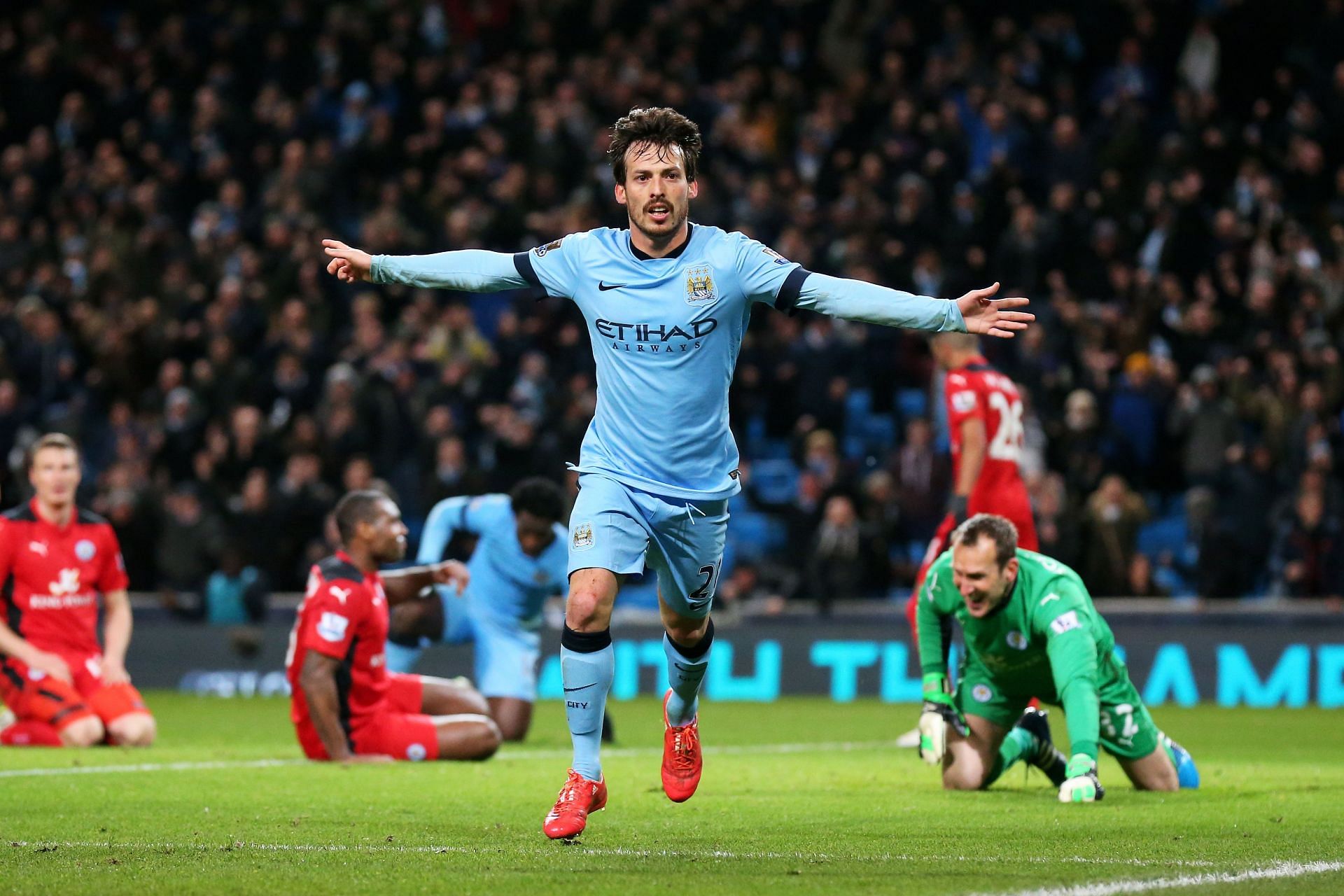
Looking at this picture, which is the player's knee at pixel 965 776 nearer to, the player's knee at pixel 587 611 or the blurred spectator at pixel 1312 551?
the player's knee at pixel 587 611

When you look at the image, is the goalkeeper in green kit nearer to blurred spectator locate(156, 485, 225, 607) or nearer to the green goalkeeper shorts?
the green goalkeeper shorts

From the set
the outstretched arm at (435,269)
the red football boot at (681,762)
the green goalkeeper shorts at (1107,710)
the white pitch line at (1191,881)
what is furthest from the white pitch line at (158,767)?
the white pitch line at (1191,881)

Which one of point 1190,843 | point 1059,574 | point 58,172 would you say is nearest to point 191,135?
point 58,172

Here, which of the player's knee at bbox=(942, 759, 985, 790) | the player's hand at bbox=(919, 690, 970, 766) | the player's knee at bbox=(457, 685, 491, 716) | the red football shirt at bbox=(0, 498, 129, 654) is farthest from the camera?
the red football shirt at bbox=(0, 498, 129, 654)

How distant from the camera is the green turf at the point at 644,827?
5.36 meters

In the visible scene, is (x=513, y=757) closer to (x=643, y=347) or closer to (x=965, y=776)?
(x=965, y=776)

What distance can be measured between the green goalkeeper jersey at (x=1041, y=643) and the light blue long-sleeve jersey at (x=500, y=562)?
412 cm

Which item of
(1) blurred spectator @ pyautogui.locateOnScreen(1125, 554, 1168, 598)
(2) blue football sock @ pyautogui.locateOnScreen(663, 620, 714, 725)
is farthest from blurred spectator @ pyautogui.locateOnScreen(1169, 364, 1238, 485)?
(2) blue football sock @ pyautogui.locateOnScreen(663, 620, 714, 725)

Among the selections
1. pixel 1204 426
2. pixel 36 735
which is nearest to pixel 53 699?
pixel 36 735

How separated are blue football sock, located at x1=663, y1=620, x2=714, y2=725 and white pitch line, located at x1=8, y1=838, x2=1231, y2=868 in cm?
99

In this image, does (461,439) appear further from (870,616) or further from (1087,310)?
(1087,310)

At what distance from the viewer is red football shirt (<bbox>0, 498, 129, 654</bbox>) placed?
11508 mm

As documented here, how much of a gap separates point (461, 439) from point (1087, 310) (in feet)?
19.9

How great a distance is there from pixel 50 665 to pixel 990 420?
573 cm
